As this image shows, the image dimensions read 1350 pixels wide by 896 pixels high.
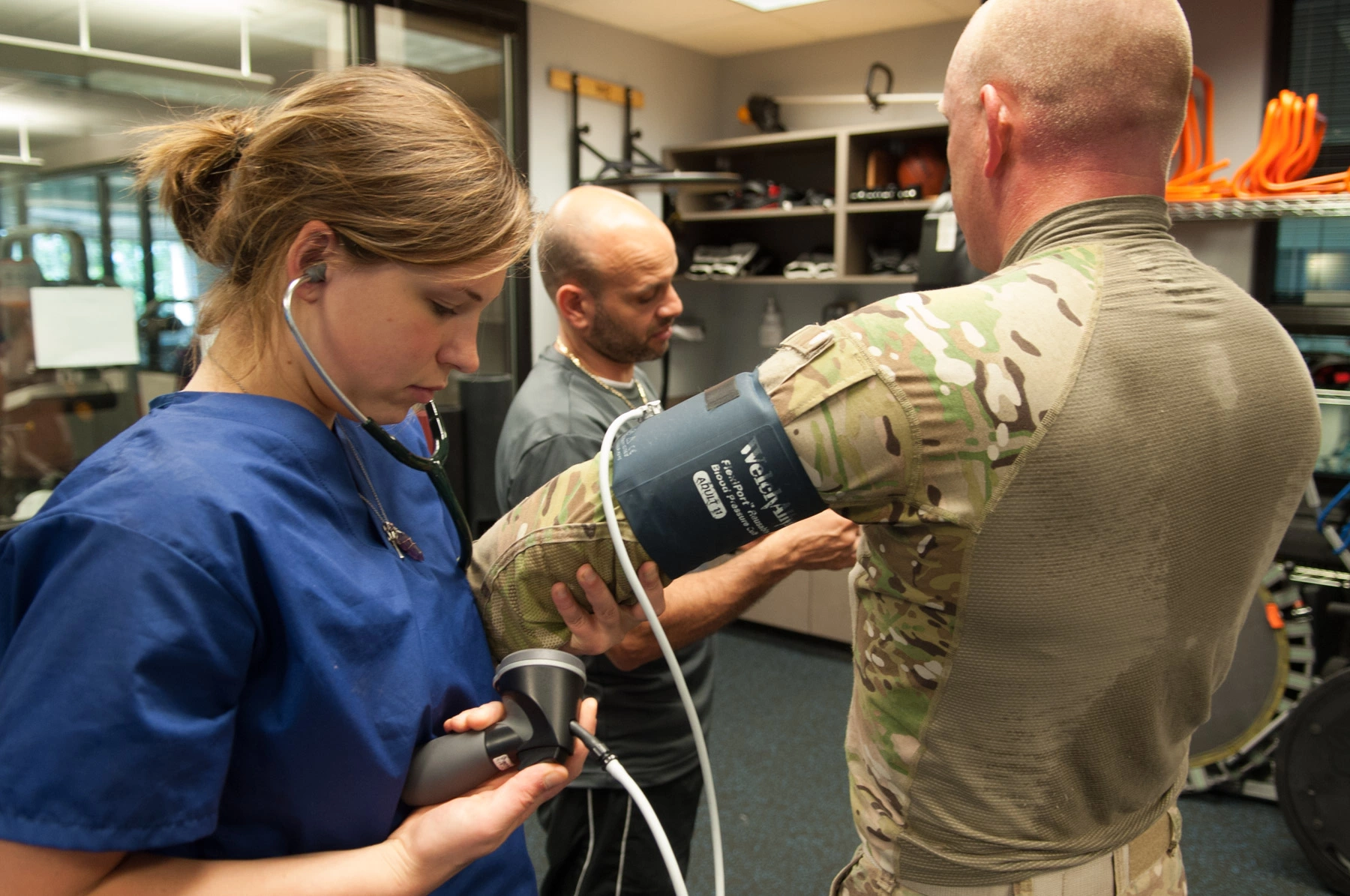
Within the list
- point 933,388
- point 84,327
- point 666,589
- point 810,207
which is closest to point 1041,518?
point 933,388

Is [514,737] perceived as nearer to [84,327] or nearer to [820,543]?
[820,543]

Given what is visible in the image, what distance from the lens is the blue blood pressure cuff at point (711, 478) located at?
2.32 ft

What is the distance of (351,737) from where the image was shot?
67 centimetres

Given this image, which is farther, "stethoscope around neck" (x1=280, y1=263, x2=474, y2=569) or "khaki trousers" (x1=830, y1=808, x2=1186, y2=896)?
"khaki trousers" (x1=830, y1=808, x2=1186, y2=896)

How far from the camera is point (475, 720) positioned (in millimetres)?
751

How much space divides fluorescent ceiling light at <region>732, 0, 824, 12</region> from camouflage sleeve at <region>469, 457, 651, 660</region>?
3.05 m

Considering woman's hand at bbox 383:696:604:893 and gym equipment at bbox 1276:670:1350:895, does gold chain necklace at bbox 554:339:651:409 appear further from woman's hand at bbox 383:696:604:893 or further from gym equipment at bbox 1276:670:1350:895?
gym equipment at bbox 1276:670:1350:895

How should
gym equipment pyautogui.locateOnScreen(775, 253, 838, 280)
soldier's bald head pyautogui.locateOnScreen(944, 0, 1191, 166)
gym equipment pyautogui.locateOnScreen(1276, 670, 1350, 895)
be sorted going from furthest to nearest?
gym equipment pyautogui.locateOnScreen(775, 253, 838, 280)
gym equipment pyautogui.locateOnScreen(1276, 670, 1350, 895)
soldier's bald head pyautogui.locateOnScreen(944, 0, 1191, 166)

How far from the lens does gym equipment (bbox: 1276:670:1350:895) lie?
81.8 inches

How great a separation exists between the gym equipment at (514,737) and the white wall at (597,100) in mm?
2734

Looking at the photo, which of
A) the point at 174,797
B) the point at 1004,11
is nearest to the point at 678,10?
the point at 1004,11

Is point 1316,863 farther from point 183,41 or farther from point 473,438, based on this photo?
point 183,41

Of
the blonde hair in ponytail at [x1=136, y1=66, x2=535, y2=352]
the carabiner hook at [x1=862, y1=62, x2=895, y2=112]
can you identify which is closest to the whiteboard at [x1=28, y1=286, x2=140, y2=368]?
the blonde hair in ponytail at [x1=136, y1=66, x2=535, y2=352]

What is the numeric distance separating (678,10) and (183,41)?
1797mm
